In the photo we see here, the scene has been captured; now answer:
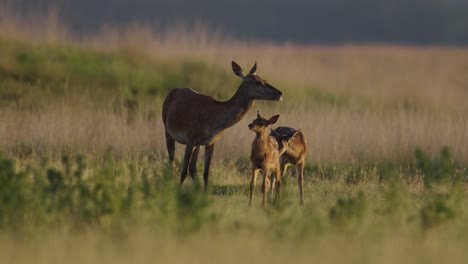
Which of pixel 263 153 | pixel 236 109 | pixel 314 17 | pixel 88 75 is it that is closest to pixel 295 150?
pixel 236 109

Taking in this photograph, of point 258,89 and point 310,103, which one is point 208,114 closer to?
point 258,89

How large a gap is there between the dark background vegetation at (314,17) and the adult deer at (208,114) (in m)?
61.1

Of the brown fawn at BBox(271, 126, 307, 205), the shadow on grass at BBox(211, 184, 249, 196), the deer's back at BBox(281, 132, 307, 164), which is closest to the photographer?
the brown fawn at BBox(271, 126, 307, 205)

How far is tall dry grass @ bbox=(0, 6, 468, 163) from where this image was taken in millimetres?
16312

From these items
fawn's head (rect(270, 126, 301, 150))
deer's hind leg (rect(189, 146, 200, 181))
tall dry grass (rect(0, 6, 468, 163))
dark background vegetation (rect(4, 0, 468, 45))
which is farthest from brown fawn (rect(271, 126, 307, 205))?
dark background vegetation (rect(4, 0, 468, 45))

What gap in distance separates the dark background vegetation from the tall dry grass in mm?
36531

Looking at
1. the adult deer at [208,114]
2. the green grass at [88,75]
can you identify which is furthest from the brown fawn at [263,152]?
the green grass at [88,75]

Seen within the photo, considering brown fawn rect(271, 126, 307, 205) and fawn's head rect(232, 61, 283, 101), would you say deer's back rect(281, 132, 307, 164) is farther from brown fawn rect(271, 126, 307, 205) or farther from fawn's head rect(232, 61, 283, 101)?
fawn's head rect(232, 61, 283, 101)

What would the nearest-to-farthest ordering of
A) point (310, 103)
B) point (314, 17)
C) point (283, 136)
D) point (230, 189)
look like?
point (283, 136)
point (230, 189)
point (310, 103)
point (314, 17)

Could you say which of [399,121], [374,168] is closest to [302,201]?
[374,168]

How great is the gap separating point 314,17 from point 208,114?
73395mm

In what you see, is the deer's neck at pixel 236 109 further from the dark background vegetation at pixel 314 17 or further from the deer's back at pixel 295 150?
the dark background vegetation at pixel 314 17

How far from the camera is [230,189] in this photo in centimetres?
1302

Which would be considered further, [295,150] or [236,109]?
[295,150]
